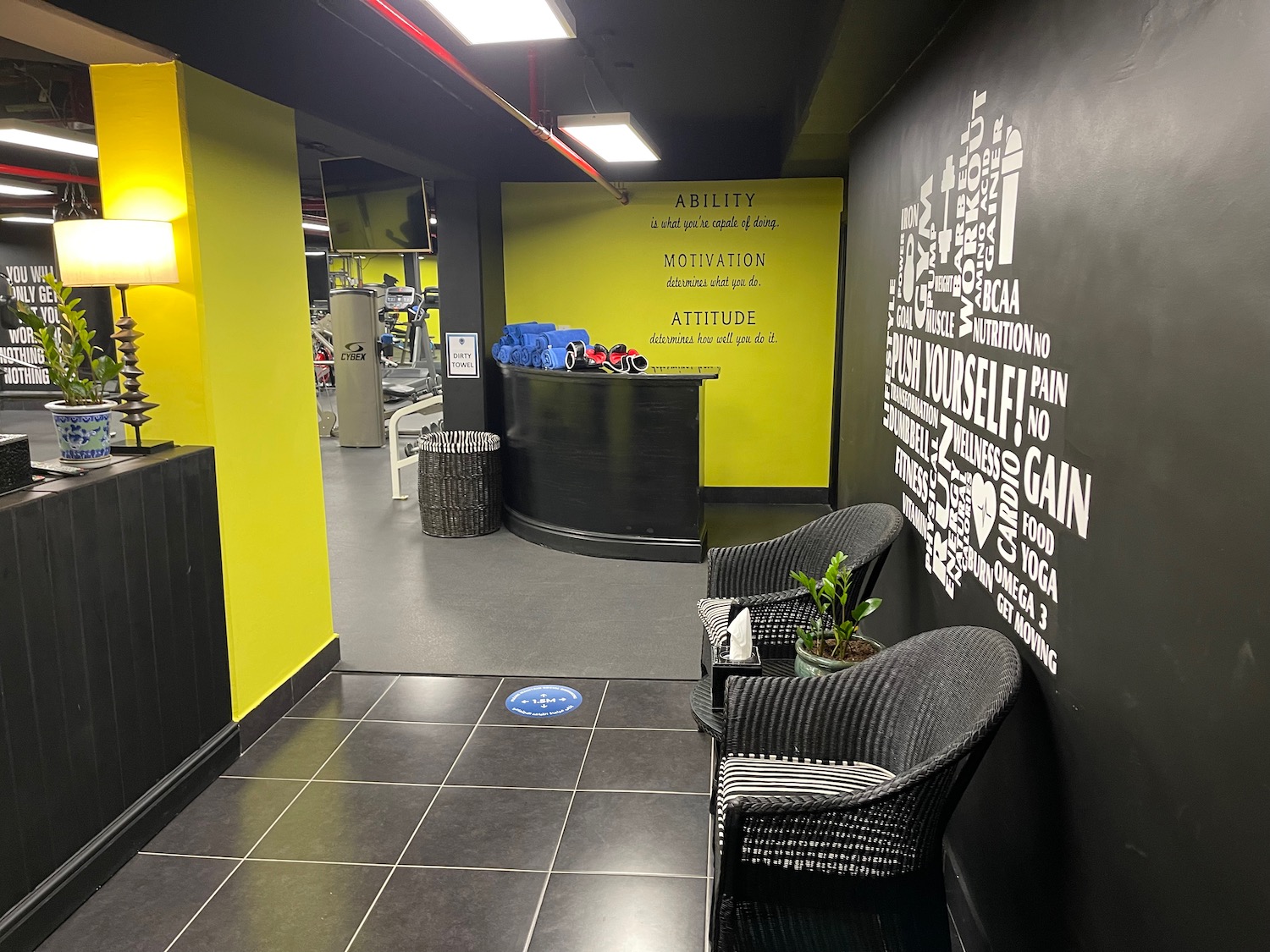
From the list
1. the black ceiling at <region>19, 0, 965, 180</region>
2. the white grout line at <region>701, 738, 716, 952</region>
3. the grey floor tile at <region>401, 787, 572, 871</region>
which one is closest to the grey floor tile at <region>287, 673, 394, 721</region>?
the grey floor tile at <region>401, 787, 572, 871</region>

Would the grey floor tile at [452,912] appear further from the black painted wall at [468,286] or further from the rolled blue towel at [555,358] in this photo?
the black painted wall at [468,286]

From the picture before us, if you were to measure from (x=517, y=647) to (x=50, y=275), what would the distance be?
2.64 meters

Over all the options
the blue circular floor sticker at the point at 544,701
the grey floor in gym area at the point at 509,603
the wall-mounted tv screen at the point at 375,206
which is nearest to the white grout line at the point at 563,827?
the blue circular floor sticker at the point at 544,701

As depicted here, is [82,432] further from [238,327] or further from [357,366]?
[357,366]

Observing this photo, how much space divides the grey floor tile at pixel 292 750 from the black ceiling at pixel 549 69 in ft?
8.58

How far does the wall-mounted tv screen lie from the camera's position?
650cm

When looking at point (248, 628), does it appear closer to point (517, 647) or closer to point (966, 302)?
point (517, 647)

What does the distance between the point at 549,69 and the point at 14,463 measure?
13.6ft

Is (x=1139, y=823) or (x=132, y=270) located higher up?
(x=132, y=270)

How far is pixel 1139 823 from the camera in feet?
5.30

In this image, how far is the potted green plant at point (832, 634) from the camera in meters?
2.79

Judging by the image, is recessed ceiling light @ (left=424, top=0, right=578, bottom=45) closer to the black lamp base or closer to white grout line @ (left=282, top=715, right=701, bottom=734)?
the black lamp base

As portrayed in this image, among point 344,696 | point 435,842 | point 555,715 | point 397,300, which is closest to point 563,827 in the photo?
point 435,842

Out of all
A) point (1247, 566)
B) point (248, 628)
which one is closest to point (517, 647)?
point (248, 628)
